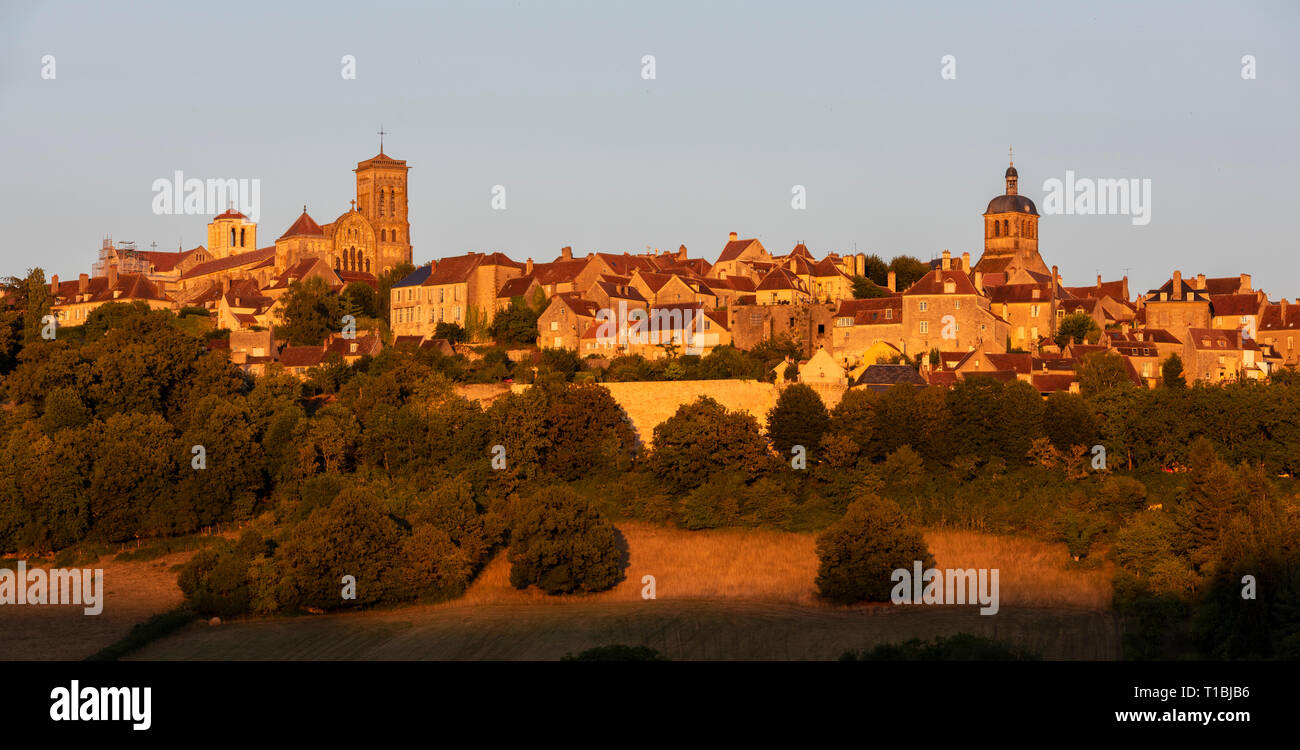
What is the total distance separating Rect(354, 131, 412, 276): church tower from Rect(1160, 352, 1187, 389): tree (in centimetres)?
4573

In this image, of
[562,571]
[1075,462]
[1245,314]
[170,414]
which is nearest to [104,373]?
[170,414]

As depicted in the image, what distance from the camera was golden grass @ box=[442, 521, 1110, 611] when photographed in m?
37.7

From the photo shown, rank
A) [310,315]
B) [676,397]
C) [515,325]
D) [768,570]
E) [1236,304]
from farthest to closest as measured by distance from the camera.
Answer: [1236,304], [310,315], [515,325], [676,397], [768,570]

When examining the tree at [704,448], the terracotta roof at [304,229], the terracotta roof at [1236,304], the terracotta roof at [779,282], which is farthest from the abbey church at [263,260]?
the terracotta roof at [1236,304]

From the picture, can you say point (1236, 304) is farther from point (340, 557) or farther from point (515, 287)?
point (340, 557)

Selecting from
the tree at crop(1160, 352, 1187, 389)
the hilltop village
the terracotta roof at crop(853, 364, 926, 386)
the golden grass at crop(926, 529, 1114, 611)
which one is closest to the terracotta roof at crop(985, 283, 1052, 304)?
the hilltop village

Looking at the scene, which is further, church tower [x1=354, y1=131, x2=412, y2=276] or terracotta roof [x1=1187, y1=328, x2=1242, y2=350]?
church tower [x1=354, y1=131, x2=412, y2=276]

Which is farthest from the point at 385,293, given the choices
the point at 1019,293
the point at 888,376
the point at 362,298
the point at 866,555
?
the point at 866,555

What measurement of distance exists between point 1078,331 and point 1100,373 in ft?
24.7

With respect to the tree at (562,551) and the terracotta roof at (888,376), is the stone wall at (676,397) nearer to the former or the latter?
the terracotta roof at (888,376)

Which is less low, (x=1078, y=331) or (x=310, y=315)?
(x=310, y=315)

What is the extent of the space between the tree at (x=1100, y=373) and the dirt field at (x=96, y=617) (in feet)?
92.4

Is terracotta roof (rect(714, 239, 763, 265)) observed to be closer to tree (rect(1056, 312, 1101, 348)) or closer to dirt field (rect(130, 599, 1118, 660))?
tree (rect(1056, 312, 1101, 348))

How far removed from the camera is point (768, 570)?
131 feet
